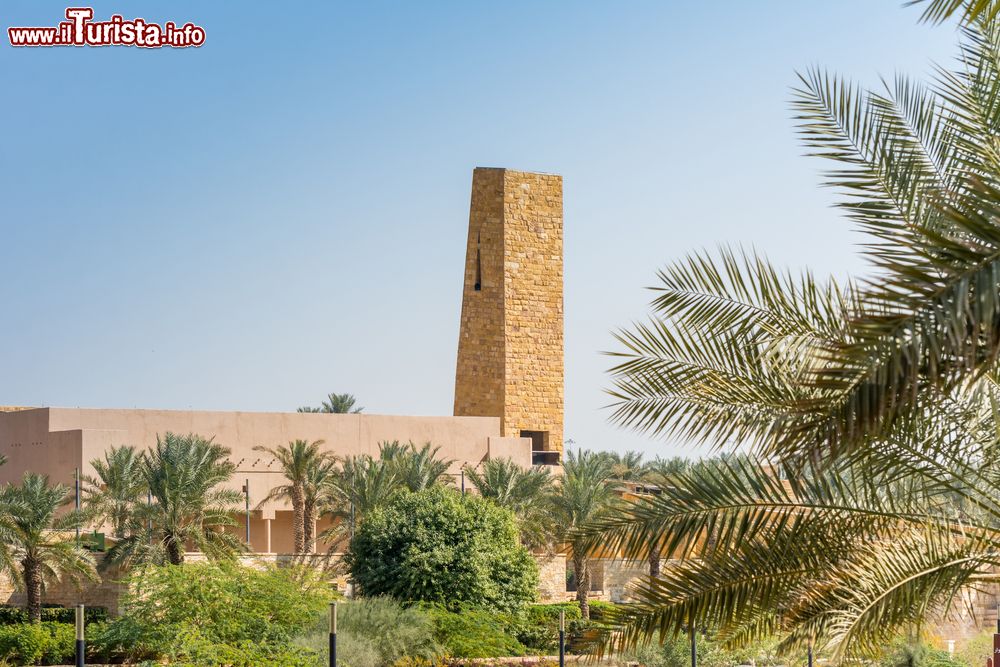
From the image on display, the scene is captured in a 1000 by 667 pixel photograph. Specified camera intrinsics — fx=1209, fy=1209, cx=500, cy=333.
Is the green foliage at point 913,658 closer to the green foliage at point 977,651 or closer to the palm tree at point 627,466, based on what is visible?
the green foliage at point 977,651

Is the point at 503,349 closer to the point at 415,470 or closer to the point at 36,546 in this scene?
the point at 415,470

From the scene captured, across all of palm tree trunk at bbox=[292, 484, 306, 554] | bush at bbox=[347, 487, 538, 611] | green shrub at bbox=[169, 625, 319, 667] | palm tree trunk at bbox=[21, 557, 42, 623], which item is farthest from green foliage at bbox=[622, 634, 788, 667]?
palm tree trunk at bbox=[292, 484, 306, 554]

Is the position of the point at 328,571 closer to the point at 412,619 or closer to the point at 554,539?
the point at 554,539

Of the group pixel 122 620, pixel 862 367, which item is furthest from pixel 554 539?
pixel 862 367

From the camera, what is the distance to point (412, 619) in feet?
68.0

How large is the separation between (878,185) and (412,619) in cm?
1522

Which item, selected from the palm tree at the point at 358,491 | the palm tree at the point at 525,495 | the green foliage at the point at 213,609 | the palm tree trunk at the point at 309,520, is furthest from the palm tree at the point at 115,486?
the palm tree at the point at 525,495

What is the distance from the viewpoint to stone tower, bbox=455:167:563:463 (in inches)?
1805

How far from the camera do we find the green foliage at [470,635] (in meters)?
20.8

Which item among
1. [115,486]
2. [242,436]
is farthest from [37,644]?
[242,436]

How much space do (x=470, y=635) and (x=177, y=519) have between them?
8.04m

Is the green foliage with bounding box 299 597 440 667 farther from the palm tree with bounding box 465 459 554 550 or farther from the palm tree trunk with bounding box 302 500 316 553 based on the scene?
the palm tree trunk with bounding box 302 500 316 553

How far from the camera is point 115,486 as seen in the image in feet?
110

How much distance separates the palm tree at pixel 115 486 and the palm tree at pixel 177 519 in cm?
155
